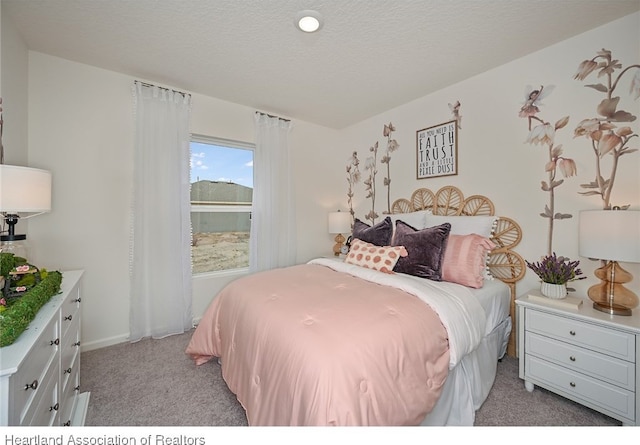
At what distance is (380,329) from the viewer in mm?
1231

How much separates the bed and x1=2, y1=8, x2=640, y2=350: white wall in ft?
1.02

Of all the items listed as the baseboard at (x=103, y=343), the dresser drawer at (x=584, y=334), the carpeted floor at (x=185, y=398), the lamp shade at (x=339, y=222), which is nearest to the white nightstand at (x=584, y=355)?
the dresser drawer at (x=584, y=334)

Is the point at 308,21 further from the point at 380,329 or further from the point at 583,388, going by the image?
the point at 583,388

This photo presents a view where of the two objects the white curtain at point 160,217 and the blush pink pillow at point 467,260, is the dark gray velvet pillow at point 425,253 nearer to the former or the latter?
the blush pink pillow at point 467,260

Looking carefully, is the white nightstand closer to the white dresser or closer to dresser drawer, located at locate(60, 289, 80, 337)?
the white dresser

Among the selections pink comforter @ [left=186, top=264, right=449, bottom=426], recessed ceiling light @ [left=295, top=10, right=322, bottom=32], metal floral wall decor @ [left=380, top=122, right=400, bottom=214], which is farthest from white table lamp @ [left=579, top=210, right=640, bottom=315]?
recessed ceiling light @ [left=295, top=10, right=322, bottom=32]

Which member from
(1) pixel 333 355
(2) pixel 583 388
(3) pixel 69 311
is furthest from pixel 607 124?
(3) pixel 69 311

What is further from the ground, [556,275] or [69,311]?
[556,275]

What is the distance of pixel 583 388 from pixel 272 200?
3.00 metres

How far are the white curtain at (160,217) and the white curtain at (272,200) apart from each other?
0.76m

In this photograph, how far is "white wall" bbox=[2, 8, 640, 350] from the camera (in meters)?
1.90

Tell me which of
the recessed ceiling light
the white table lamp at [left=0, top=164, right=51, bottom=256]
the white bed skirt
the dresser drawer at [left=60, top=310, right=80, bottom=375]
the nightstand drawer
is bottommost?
the white bed skirt

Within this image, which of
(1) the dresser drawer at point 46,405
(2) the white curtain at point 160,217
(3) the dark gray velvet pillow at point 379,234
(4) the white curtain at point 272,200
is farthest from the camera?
(4) the white curtain at point 272,200

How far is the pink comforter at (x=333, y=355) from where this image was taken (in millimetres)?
1016
